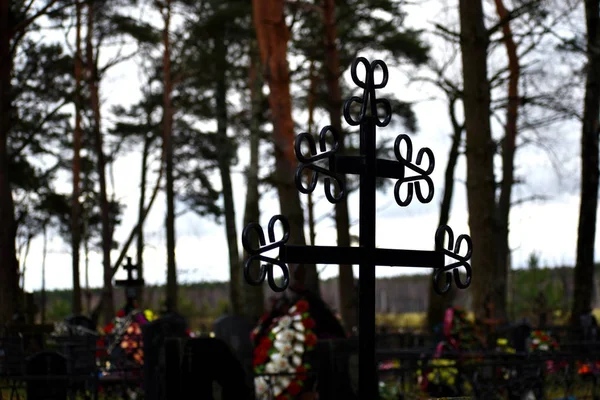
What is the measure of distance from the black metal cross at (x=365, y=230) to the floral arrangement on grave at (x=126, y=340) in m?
8.14

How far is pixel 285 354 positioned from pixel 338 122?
1013cm

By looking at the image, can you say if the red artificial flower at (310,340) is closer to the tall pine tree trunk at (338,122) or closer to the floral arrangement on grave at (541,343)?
the floral arrangement on grave at (541,343)

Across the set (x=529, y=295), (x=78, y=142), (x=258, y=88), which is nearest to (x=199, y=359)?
(x=258, y=88)

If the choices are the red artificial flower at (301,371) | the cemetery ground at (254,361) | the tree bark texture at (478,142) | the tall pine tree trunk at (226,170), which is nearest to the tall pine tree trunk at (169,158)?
the tall pine tree trunk at (226,170)

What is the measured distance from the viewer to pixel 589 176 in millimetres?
16594

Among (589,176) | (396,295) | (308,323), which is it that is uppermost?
(589,176)

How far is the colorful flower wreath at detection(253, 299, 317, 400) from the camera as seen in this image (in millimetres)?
9641

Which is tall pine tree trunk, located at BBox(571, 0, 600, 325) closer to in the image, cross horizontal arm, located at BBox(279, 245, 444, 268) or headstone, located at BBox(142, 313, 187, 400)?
headstone, located at BBox(142, 313, 187, 400)

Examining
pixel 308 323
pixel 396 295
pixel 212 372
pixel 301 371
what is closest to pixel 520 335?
pixel 308 323

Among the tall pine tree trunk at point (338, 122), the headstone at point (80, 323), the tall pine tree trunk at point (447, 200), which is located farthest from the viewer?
the tall pine tree trunk at point (447, 200)

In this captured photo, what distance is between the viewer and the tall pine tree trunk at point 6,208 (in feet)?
50.5

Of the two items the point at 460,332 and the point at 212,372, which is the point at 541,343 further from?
the point at 212,372

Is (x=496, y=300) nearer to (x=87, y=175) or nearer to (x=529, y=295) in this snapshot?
(x=87, y=175)

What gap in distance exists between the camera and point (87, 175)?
31.7 m
